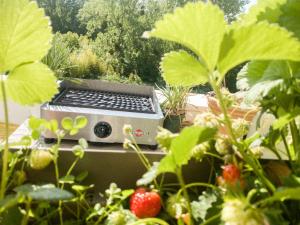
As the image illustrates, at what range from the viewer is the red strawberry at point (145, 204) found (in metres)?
0.24

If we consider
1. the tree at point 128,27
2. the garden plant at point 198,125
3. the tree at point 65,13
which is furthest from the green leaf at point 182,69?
the tree at point 65,13

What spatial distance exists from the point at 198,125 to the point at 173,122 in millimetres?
720

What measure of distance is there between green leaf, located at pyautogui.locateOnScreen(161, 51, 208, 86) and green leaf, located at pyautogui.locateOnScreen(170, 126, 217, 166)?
0.04 meters

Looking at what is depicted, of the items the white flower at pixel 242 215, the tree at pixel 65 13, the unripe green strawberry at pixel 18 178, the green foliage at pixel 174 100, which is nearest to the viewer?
the white flower at pixel 242 215

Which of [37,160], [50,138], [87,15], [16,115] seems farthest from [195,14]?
[87,15]

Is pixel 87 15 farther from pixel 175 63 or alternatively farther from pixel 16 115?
pixel 175 63

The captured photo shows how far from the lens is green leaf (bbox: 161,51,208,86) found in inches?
7.9

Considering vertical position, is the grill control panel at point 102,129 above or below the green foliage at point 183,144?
below

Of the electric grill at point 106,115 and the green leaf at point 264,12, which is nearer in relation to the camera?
the green leaf at point 264,12

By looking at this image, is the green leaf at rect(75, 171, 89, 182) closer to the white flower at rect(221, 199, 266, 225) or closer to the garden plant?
the garden plant

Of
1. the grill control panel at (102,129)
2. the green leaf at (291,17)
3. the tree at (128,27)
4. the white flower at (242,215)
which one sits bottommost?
the tree at (128,27)

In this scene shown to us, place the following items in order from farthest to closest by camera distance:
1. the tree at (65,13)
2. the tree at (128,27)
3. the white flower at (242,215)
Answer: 1. the tree at (65,13)
2. the tree at (128,27)
3. the white flower at (242,215)

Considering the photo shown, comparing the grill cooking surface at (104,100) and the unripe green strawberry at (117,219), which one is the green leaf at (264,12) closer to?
the unripe green strawberry at (117,219)

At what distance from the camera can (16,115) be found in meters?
1.01
